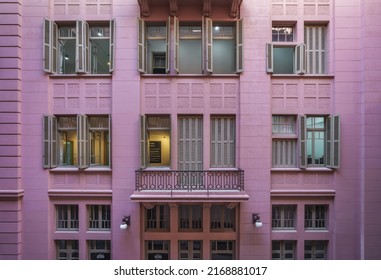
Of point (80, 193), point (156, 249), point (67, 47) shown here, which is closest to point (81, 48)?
point (67, 47)

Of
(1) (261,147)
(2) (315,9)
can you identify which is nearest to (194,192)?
(1) (261,147)

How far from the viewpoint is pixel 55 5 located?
9.48m

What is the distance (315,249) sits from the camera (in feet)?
31.2

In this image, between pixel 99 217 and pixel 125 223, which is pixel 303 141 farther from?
pixel 99 217

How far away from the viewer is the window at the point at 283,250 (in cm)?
950

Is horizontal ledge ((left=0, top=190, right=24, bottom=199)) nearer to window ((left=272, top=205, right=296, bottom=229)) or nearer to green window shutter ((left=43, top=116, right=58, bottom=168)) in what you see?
green window shutter ((left=43, top=116, right=58, bottom=168))

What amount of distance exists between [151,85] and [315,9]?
6.57m

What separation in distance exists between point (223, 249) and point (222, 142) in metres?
3.91

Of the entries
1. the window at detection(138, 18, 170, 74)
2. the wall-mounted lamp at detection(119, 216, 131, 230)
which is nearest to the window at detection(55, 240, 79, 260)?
the wall-mounted lamp at detection(119, 216, 131, 230)

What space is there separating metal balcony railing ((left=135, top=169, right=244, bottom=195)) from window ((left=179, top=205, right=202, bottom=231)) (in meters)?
0.97

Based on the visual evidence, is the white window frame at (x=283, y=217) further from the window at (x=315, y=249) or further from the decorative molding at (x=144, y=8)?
the decorative molding at (x=144, y=8)

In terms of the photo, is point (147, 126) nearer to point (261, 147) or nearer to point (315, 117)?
point (261, 147)
